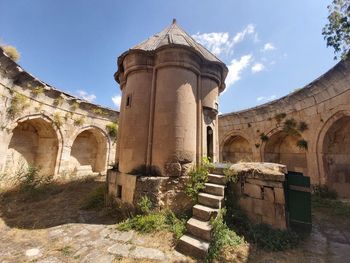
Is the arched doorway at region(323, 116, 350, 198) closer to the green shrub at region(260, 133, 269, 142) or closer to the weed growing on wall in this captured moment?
the green shrub at region(260, 133, 269, 142)

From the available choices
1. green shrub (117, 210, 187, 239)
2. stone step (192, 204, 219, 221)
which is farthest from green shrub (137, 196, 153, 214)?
stone step (192, 204, 219, 221)

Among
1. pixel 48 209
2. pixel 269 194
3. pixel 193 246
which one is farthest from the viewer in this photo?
pixel 48 209

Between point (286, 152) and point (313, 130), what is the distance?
2.20 m

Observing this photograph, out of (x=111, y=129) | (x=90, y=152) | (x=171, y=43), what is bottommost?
(x=90, y=152)

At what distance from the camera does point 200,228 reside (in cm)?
344

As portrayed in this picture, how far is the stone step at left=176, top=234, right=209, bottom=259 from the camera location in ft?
10.1

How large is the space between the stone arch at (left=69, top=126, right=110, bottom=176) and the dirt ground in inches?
239

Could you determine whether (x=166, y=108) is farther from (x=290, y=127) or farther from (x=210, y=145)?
(x=290, y=127)

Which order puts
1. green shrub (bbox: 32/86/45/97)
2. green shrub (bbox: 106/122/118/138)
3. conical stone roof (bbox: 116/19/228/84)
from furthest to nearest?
green shrub (bbox: 106/122/118/138) → green shrub (bbox: 32/86/45/97) → conical stone roof (bbox: 116/19/228/84)

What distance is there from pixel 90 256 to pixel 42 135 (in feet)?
29.1

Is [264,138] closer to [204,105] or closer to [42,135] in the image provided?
[204,105]

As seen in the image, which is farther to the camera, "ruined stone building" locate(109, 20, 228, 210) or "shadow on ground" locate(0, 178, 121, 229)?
"ruined stone building" locate(109, 20, 228, 210)

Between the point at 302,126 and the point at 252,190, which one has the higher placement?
the point at 302,126

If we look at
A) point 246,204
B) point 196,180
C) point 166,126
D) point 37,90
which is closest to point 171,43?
point 166,126
